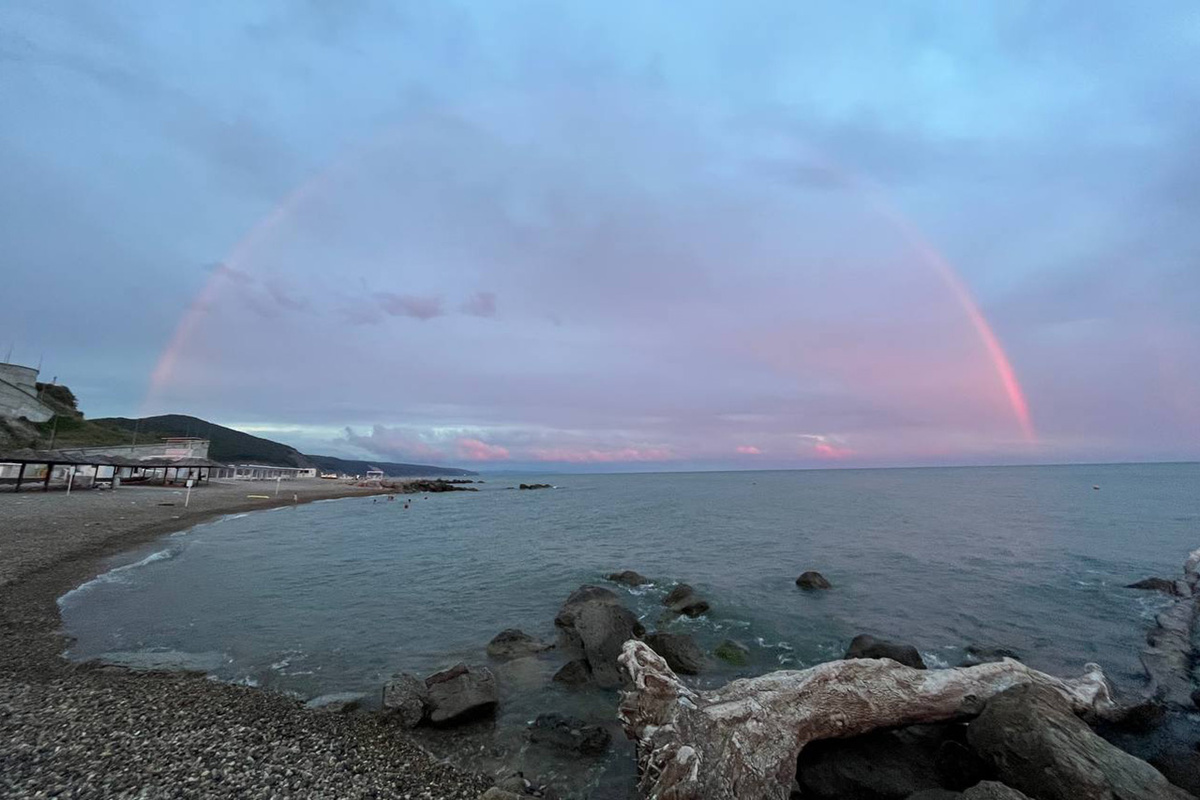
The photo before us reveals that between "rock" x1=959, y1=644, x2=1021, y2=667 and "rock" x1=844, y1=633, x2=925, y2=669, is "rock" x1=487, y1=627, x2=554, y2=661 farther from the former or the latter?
"rock" x1=959, y1=644, x2=1021, y2=667

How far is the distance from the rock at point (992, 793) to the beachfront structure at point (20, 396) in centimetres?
12080

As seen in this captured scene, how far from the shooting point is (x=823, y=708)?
8422mm

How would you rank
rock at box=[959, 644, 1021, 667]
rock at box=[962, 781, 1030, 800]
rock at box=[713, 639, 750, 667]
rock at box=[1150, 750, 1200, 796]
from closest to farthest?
rock at box=[962, 781, 1030, 800] < rock at box=[1150, 750, 1200, 796] < rock at box=[959, 644, 1021, 667] < rock at box=[713, 639, 750, 667]

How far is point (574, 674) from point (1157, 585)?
84.2 ft

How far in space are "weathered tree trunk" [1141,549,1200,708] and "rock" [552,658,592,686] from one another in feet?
42.1

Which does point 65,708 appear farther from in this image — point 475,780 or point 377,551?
point 377,551

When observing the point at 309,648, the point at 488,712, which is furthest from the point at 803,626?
the point at 309,648

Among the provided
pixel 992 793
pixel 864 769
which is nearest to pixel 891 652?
pixel 864 769

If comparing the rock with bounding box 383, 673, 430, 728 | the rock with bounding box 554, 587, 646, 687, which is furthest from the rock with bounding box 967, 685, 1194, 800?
the rock with bounding box 383, 673, 430, 728

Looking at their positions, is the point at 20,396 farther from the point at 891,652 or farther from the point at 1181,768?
the point at 1181,768

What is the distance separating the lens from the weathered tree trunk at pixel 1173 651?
12.0m

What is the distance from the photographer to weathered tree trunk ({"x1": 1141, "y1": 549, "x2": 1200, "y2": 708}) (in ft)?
39.4

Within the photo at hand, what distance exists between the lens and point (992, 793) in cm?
576

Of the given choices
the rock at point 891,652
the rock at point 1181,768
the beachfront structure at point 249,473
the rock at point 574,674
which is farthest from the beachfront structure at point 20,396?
the rock at point 1181,768
